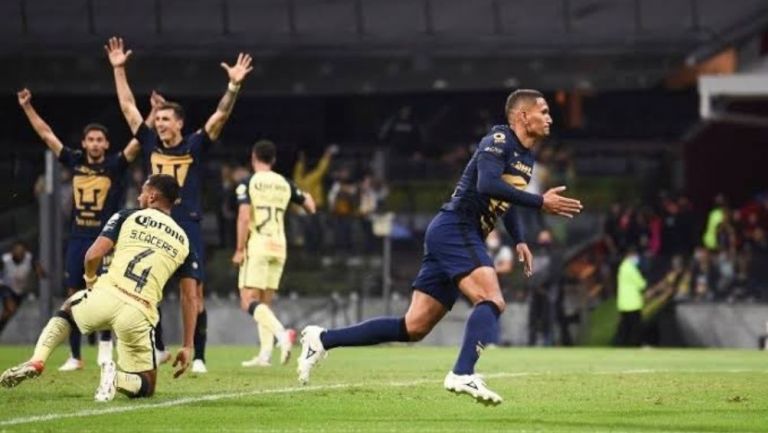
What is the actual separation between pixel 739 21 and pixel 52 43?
1271 centimetres

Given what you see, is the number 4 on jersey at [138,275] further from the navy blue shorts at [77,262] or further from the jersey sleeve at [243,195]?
the jersey sleeve at [243,195]

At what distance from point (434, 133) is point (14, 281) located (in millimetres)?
13654

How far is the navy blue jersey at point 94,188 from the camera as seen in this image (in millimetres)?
16906

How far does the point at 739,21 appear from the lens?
33719 mm

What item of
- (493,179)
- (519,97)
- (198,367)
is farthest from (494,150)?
(198,367)

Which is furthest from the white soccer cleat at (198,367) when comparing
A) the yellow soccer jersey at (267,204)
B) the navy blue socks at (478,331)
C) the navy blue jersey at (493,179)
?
the navy blue socks at (478,331)

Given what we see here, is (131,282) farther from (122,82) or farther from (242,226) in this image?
(242,226)

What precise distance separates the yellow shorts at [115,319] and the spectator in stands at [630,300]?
17572 mm

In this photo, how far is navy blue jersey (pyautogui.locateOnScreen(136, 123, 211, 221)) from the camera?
1579cm

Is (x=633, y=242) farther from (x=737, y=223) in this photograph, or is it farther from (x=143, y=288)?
(x=143, y=288)

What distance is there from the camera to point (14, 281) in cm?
2834

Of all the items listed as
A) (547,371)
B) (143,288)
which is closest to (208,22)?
(547,371)

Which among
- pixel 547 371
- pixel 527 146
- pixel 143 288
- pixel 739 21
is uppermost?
pixel 739 21

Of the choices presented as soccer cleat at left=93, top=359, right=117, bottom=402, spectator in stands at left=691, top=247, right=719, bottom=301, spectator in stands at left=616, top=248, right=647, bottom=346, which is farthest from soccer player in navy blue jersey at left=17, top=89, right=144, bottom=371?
spectator in stands at left=691, top=247, right=719, bottom=301
